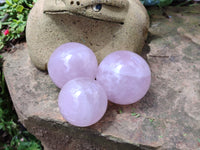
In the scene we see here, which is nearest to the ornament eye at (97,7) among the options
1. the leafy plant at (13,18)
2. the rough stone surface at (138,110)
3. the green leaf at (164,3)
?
the rough stone surface at (138,110)

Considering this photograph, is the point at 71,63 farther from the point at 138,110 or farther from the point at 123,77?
the point at 138,110

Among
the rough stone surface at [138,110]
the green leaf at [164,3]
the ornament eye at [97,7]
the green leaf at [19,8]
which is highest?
the ornament eye at [97,7]

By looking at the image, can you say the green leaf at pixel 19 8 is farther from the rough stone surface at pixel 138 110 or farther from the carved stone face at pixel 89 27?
the carved stone face at pixel 89 27

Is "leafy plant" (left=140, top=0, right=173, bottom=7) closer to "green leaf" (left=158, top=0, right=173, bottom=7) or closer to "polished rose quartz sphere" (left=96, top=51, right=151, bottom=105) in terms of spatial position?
"green leaf" (left=158, top=0, right=173, bottom=7)

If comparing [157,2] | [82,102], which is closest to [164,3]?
[157,2]

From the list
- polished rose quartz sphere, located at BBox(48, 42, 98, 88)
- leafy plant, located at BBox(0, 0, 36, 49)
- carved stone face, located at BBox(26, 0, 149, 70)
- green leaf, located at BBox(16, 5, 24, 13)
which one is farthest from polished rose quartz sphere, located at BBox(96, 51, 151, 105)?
green leaf, located at BBox(16, 5, 24, 13)
